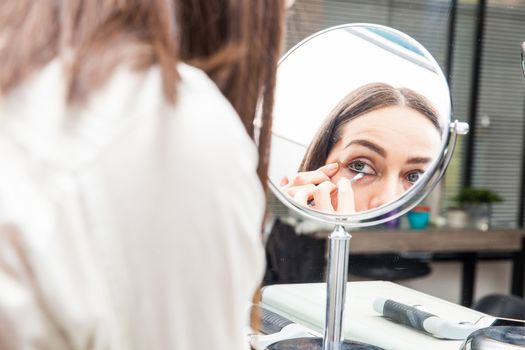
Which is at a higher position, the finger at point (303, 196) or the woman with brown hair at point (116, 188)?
the woman with brown hair at point (116, 188)

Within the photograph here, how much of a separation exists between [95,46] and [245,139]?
4.4 inches

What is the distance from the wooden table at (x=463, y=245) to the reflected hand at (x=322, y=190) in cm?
187

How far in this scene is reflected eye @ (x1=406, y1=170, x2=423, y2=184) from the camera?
0.83 meters

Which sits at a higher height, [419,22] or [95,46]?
[419,22]

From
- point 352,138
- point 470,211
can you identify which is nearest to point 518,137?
point 470,211

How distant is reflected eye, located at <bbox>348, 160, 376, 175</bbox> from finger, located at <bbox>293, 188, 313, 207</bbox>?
61mm

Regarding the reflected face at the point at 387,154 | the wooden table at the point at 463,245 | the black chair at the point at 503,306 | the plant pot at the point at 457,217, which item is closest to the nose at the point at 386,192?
the reflected face at the point at 387,154

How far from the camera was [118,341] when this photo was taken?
0.43 m

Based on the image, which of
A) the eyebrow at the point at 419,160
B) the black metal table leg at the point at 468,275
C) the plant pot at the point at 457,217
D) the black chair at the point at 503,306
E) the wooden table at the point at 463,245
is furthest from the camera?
the black metal table leg at the point at 468,275

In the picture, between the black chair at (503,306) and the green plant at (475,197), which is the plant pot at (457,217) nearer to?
the green plant at (475,197)

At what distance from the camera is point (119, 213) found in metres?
0.42

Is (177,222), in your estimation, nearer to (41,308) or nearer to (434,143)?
(41,308)

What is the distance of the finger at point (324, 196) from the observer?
86 centimetres

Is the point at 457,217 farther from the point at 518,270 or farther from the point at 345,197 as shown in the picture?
the point at 345,197
